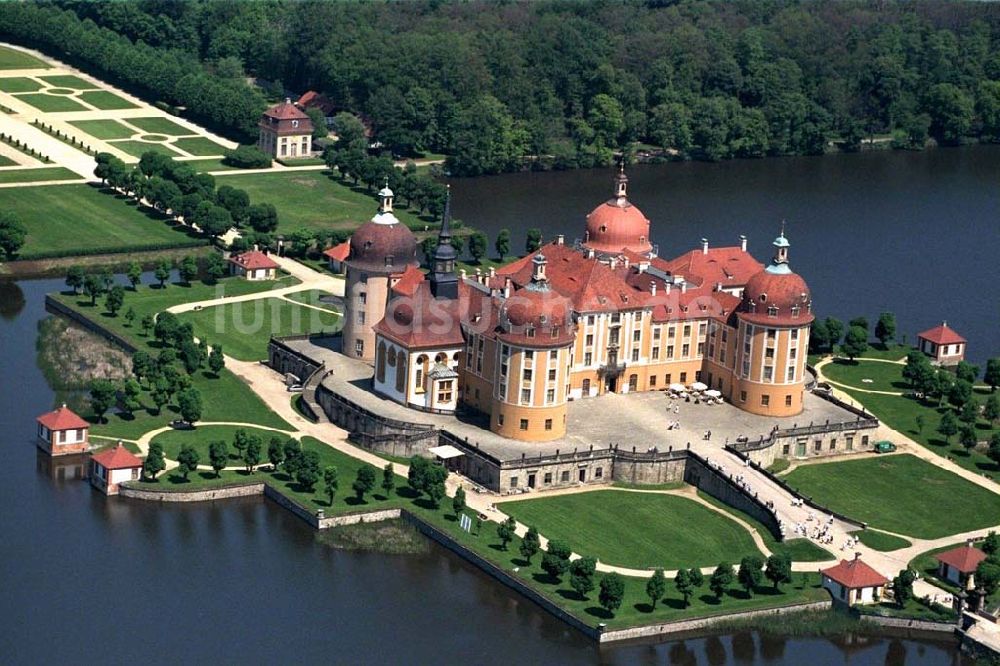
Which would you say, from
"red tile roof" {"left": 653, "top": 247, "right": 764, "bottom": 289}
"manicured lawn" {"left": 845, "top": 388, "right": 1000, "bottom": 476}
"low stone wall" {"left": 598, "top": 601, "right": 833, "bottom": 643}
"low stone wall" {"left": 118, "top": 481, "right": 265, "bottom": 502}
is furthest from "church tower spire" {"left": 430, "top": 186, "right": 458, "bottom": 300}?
"low stone wall" {"left": 598, "top": 601, "right": 833, "bottom": 643}

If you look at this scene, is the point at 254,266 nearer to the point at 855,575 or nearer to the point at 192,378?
the point at 192,378

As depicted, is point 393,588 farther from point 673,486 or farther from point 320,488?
point 673,486

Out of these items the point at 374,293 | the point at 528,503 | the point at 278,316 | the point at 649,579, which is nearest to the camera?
the point at 649,579

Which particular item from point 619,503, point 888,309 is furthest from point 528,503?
point 888,309

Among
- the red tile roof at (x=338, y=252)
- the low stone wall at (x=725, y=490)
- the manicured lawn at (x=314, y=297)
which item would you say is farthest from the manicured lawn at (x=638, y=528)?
the red tile roof at (x=338, y=252)

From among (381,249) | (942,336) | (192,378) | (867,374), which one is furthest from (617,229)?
(192,378)

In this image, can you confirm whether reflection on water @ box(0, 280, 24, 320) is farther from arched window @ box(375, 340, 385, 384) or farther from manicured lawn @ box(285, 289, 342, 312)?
arched window @ box(375, 340, 385, 384)

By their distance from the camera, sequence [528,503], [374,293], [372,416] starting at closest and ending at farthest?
[528,503] → [372,416] → [374,293]

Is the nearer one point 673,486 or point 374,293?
point 673,486
